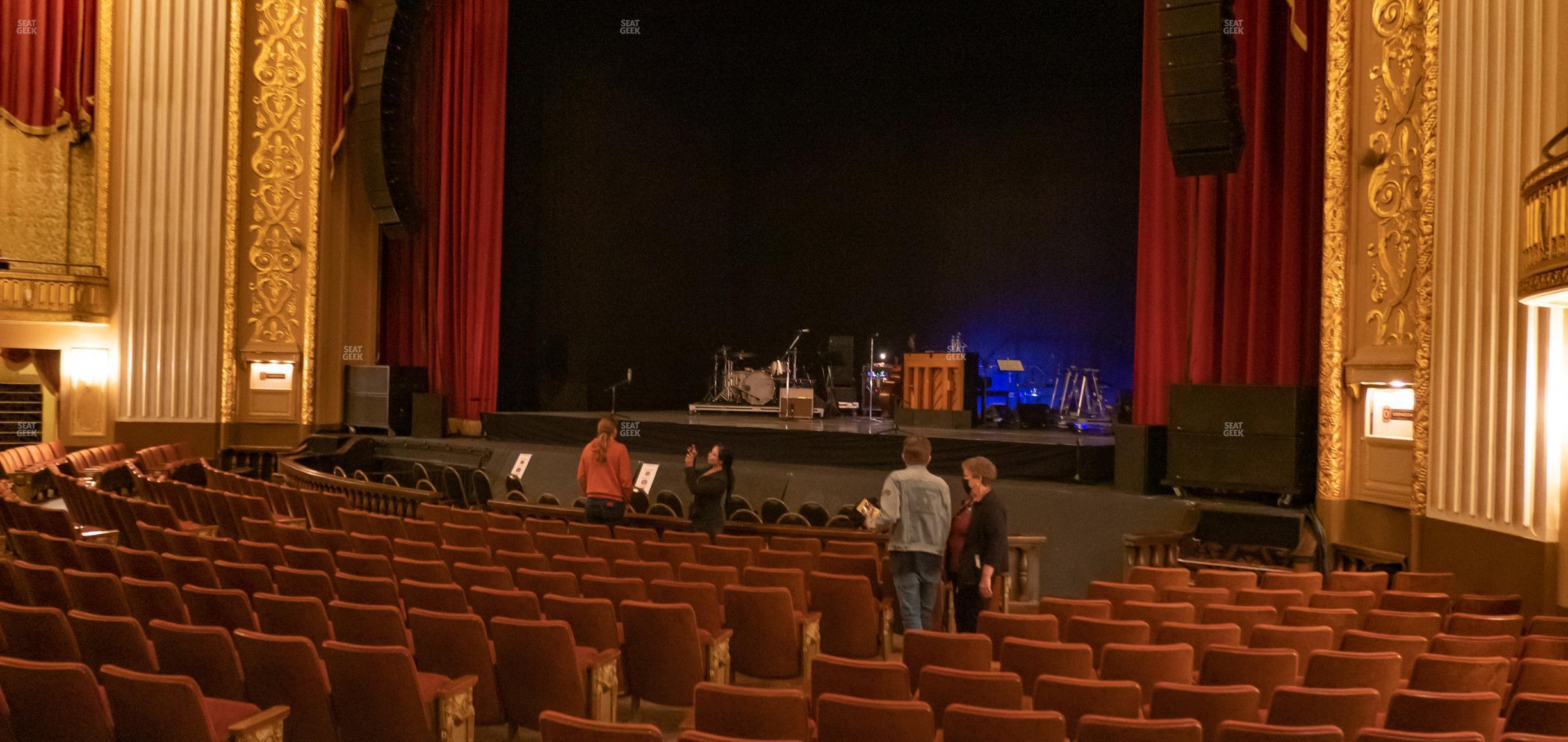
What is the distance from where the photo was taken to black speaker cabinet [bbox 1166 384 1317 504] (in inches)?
355

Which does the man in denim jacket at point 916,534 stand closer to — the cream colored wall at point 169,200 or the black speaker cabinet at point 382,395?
the black speaker cabinet at point 382,395

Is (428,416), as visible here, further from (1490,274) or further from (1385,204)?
(1490,274)

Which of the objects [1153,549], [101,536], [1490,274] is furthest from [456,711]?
[1490,274]

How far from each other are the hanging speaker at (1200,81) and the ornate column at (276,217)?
1097cm

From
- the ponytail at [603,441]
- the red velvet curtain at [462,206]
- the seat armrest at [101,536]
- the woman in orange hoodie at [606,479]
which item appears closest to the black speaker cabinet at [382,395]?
the red velvet curtain at [462,206]

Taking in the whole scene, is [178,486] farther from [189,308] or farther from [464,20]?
[464,20]

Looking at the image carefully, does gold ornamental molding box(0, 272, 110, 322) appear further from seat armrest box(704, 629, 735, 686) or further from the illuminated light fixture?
seat armrest box(704, 629, 735, 686)

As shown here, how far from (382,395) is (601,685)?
39.5ft

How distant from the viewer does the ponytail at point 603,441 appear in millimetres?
8102

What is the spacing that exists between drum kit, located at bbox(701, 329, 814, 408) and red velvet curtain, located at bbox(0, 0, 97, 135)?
9.27 meters

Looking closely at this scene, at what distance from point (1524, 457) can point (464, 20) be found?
1379cm

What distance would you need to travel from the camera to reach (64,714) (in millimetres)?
3500

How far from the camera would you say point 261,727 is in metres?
3.44

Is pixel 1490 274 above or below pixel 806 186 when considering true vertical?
below
